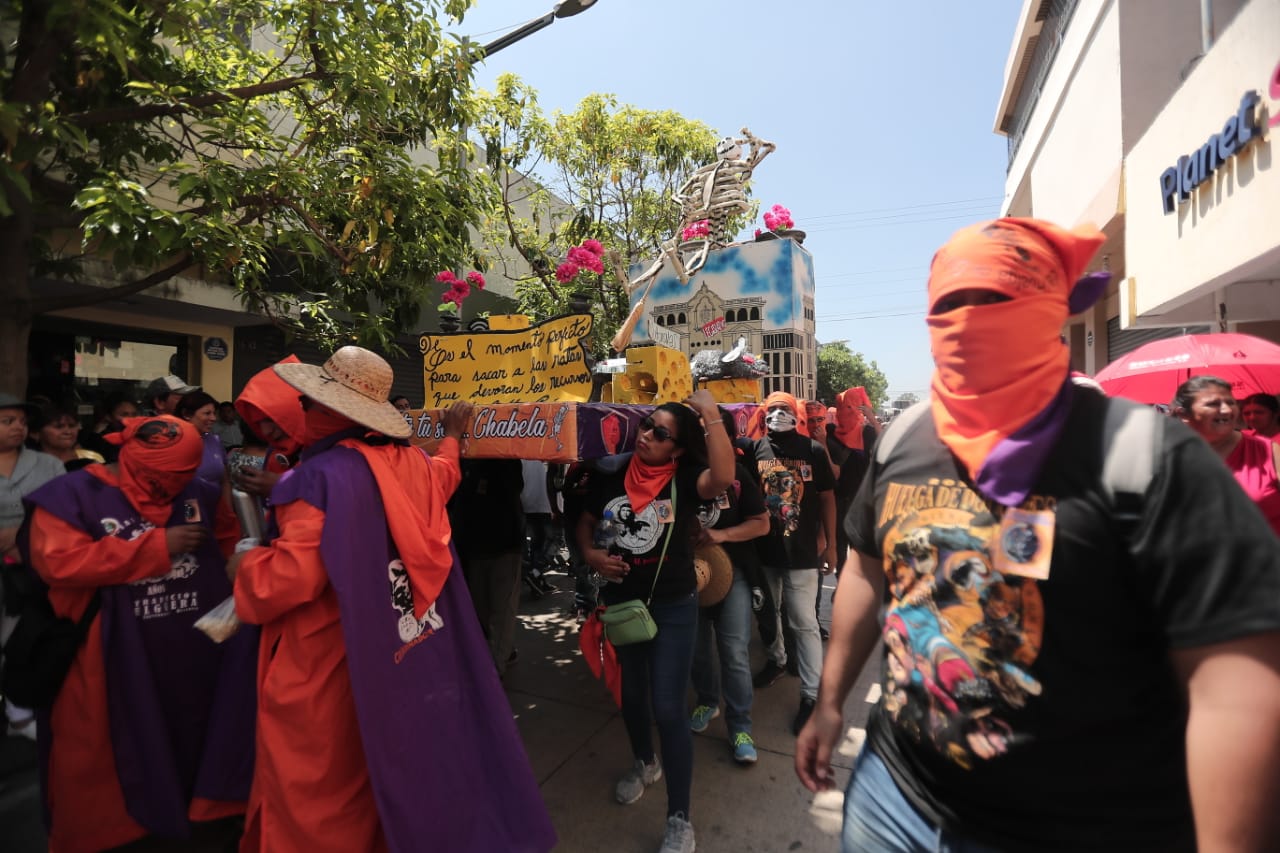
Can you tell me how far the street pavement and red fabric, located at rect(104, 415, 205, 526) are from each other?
892 mm

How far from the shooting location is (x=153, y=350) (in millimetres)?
9094

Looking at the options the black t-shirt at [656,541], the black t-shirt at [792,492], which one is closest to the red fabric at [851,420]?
the black t-shirt at [792,492]

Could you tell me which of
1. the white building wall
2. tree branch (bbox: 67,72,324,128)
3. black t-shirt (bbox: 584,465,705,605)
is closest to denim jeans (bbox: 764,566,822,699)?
black t-shirt (bbox: 584,465,705,605)

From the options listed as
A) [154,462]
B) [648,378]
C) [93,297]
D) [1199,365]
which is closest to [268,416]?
[154,462]

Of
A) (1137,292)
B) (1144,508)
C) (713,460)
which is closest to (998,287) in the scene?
(1144,508)

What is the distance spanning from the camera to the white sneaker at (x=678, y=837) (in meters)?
2.59

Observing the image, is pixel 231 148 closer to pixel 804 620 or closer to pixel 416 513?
pixel 416 513

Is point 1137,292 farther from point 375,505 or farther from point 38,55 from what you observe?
point 38,55

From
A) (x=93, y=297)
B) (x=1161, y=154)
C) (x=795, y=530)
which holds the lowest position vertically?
(x=795, y=530)

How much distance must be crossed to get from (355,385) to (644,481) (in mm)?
1252

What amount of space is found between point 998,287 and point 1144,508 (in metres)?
0.48

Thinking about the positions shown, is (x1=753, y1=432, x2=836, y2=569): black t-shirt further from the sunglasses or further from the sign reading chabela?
the sign reading chabela

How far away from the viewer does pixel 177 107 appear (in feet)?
13.8

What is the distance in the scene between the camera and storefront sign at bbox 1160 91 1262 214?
473cm
